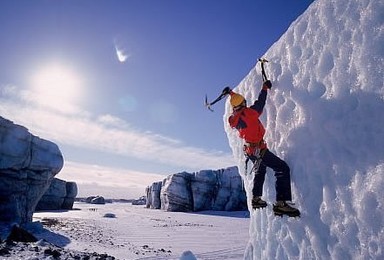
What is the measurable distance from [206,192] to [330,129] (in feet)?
115

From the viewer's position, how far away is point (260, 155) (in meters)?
5.27

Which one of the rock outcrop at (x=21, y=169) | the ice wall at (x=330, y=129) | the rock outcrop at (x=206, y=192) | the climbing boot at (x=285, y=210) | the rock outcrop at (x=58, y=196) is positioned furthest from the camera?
the rock outcrop at (x=206, y=192)

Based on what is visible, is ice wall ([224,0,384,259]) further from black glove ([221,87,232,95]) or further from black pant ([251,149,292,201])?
black glove ([221,87,232,95])

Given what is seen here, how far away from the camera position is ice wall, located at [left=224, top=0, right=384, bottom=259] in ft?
12.7

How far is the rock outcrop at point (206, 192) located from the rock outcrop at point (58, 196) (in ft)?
39.3

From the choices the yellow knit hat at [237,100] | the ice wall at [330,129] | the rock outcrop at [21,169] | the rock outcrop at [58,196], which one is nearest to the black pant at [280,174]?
the ice wall at [330,129]

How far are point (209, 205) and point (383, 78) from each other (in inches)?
1433

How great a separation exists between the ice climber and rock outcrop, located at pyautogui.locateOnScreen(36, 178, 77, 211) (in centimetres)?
3615

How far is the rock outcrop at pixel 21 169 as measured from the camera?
18.8m

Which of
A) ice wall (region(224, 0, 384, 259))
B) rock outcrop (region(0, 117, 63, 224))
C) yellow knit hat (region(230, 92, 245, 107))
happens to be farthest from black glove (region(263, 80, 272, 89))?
rock outcrop (region(0, 117, 63, 224))

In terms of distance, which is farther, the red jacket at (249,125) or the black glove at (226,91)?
the black glove at (226,91)

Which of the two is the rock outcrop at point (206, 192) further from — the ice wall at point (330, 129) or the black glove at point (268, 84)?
the black glove at point (268, 84)

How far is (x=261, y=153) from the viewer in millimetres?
5250

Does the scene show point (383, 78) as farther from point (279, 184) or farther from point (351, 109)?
point (279, 184)
